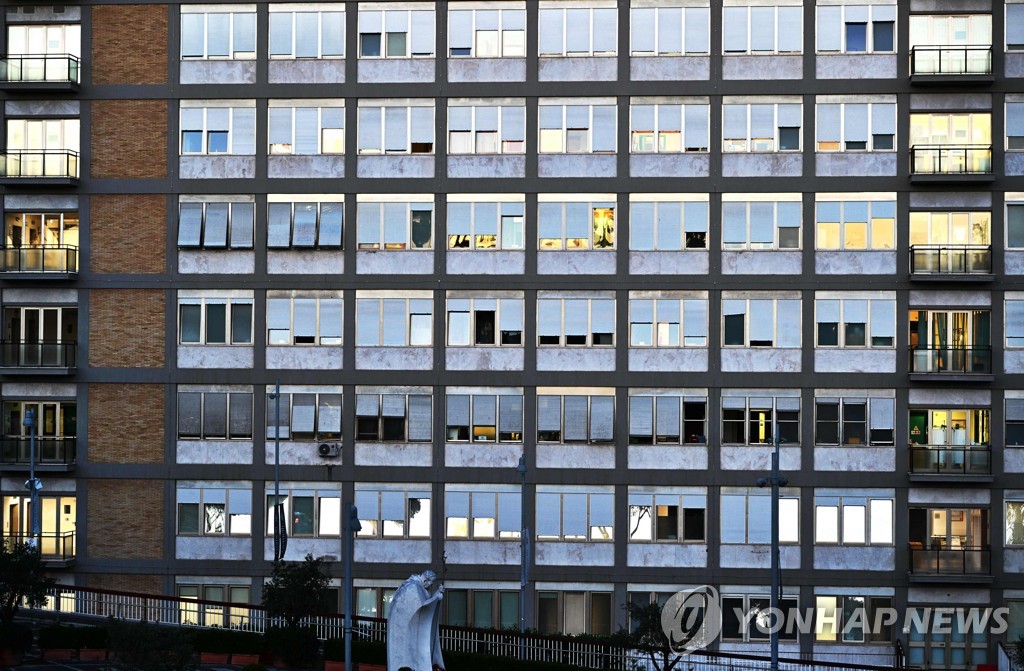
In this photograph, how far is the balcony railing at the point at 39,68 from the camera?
45062 millimetres

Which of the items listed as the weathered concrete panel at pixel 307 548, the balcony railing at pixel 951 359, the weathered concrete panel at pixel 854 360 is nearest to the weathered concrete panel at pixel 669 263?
the weathered concrete panel at pixel 854 360

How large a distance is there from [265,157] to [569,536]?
17.2 metres

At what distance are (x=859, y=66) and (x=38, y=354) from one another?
100ft

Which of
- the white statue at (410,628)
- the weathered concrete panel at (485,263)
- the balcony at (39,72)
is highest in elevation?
the balcony at (39,72)

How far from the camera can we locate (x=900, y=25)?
44.1m

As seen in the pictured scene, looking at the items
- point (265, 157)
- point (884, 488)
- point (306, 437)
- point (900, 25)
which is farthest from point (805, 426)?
point (265, 157)

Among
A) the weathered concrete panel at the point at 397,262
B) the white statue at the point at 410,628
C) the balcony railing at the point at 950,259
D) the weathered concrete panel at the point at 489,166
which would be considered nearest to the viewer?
the white statue at the point at 410,628

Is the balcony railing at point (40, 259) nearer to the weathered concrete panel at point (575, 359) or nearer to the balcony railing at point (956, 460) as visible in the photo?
the weathered concrete panel at point (575, 359)

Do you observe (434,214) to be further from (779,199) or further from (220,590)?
(220,590)

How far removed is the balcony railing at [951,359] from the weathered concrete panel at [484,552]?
1524 cm

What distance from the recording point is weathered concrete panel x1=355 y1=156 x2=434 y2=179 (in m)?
45.0

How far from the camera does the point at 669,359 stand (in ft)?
146

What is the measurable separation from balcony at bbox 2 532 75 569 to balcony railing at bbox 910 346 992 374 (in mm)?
30045

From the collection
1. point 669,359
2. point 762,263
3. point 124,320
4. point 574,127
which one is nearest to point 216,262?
point 124,320
